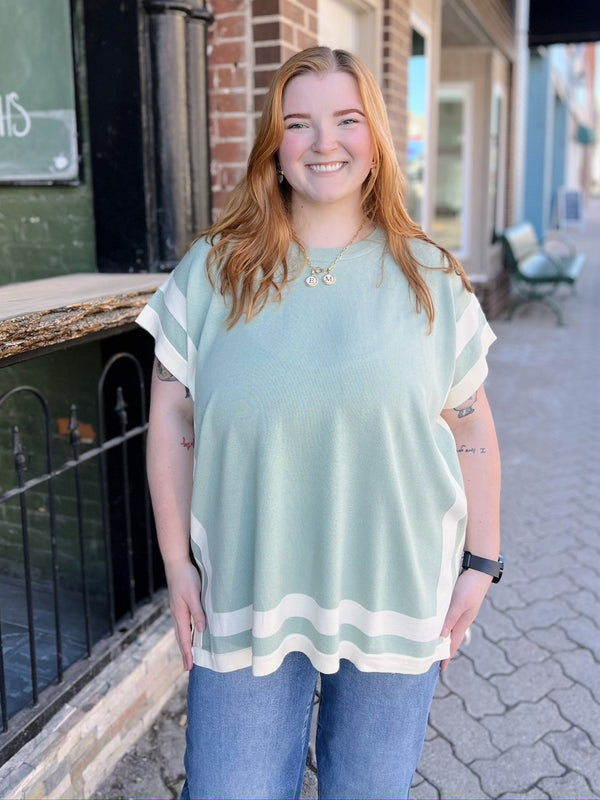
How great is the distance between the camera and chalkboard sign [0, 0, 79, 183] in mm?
2855

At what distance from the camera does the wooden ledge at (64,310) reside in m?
1.97

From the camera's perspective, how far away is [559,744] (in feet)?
8.87

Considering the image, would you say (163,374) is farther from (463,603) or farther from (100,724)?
(100,724)

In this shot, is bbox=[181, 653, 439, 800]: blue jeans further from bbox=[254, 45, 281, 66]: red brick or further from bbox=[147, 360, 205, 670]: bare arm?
bbox=[254, 45, 281, 66]: red brick

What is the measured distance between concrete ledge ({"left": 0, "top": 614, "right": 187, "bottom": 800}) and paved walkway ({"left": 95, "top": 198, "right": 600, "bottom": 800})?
0.07 metres

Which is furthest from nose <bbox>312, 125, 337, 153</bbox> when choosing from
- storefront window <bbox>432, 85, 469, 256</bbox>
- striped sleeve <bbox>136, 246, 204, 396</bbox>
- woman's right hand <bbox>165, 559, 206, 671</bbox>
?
storefront window <bbox>432, 85, 469, 256</bbox>

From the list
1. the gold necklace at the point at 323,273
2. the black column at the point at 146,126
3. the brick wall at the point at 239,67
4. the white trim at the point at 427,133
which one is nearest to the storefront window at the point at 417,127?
the white trim at the point at 427,133

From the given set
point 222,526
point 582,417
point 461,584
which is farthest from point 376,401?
point 582,417

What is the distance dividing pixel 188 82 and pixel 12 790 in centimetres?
246

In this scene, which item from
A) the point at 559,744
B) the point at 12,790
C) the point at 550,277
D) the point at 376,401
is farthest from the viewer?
the point at 550,277

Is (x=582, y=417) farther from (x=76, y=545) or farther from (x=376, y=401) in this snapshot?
(x=376, y=401)

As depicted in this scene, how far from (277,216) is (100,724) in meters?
1.77

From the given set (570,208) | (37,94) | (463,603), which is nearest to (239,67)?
(37,94)

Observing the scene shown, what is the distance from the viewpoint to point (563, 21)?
10609mm
